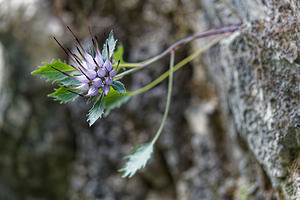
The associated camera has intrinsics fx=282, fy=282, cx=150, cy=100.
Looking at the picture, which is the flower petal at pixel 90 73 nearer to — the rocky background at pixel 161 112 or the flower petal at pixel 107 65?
the flower petal at pixel 107 65

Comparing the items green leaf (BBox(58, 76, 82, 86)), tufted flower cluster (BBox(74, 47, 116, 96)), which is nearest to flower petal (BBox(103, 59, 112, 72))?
tufted flower cluster (BBox(74, 47, 116, 96))

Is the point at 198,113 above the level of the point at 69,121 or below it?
below

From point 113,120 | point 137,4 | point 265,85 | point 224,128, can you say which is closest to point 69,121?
point 113,120

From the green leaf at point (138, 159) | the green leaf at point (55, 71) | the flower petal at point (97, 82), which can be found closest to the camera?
the flower petal at point (97, 82)

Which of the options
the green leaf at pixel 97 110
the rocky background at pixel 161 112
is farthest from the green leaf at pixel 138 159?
the rocky background at pixel 161 112

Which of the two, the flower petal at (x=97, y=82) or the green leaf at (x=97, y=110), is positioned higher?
the flower petal at (x=97, y=82)

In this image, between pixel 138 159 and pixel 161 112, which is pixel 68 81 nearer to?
pixel 138 159

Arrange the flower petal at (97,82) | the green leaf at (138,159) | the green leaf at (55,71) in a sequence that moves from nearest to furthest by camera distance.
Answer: the flower petal at (97,82)
the green leaf at (55,71)
the green leaf at (138,159)

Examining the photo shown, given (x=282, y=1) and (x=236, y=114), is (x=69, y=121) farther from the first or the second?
(x=282, y=1)
